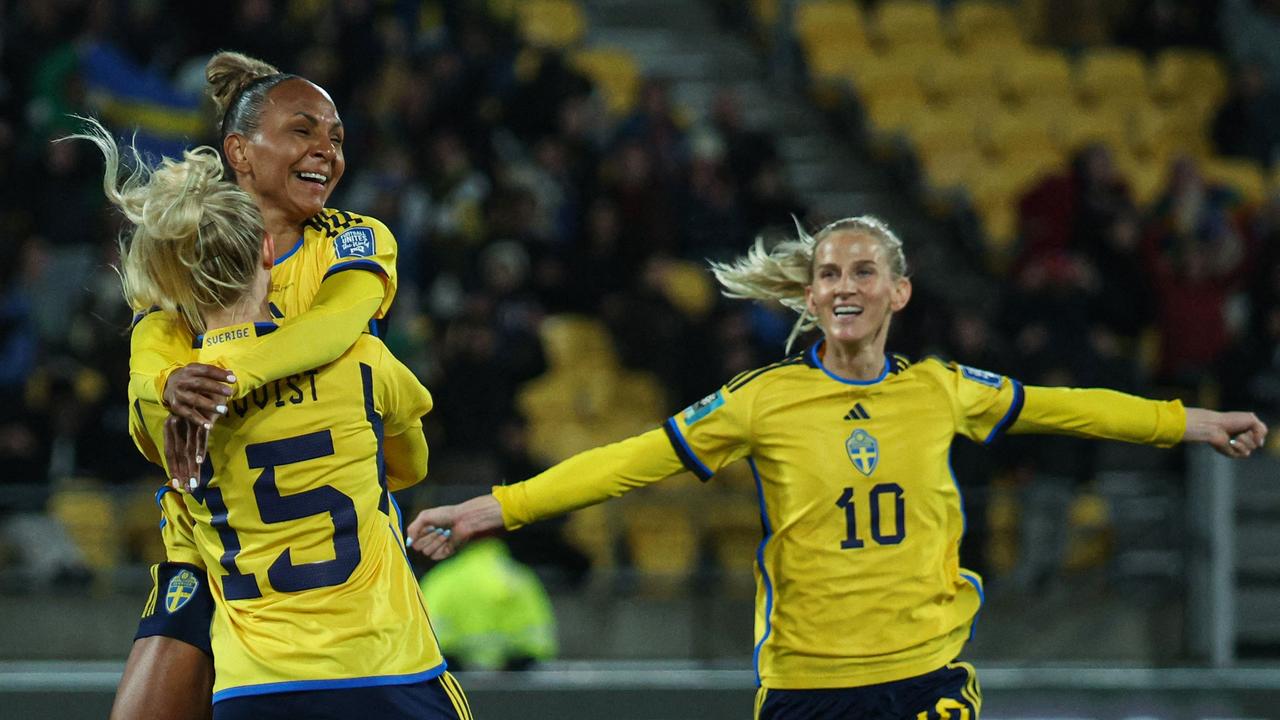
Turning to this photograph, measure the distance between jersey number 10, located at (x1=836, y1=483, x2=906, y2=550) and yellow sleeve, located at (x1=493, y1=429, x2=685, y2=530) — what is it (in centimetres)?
44

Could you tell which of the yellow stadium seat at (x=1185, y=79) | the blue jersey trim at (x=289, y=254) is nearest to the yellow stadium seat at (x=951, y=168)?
the yellow stadium seat at (x=1185, y=79)

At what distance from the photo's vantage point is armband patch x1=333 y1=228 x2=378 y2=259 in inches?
154

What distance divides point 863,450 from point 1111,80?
995cm

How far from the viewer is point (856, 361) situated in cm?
477

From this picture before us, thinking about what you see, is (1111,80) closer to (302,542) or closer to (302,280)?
(302,280)

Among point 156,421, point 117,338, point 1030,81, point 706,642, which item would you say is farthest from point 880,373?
point 1030,81

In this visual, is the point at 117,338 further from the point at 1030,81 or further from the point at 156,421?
the point at 1030,81

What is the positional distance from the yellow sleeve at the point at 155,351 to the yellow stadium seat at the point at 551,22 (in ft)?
31.1

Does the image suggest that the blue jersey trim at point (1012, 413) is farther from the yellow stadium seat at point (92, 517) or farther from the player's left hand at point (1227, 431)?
the yellow stadium seat at point (92, 517)

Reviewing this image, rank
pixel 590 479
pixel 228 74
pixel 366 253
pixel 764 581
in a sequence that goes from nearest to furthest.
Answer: pixel 366 253 < pixel 228 74 < pixel 590 479 < pixel 764 581

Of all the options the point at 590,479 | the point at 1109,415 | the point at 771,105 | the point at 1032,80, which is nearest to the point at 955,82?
the point at 1032,80

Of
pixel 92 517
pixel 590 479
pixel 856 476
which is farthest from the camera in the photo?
pixel 92 517

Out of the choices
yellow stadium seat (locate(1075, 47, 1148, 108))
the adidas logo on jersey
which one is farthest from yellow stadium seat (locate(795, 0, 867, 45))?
the adidas logo on jersey

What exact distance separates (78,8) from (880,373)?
7.73 meters
